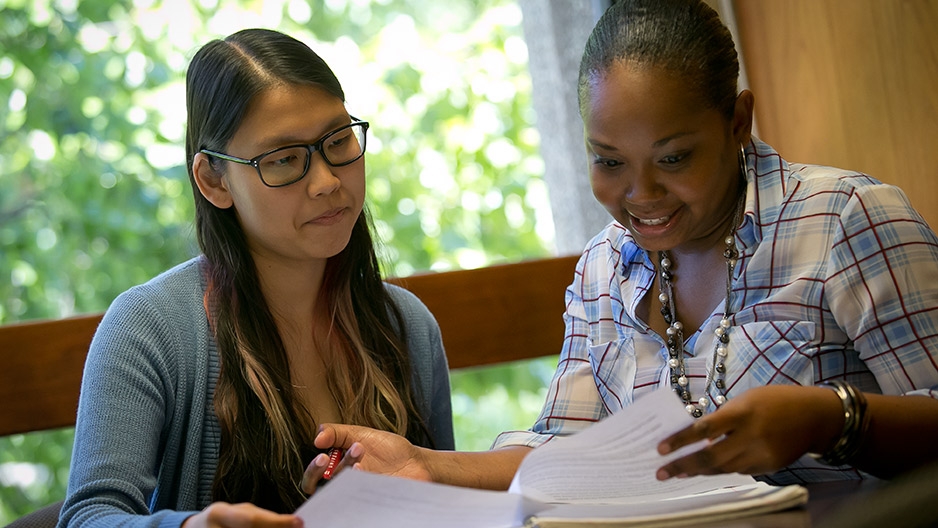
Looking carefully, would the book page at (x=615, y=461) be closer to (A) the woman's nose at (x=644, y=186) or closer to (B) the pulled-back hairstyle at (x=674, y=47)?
(A) the woman's nose at (x=644, y=186)

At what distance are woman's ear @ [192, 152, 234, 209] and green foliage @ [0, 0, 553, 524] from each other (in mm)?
1013

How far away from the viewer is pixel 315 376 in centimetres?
141

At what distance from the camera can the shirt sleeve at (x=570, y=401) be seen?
4.07ft

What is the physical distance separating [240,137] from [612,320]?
1.88 feet

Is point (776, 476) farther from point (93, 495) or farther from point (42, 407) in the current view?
point (42, 407)

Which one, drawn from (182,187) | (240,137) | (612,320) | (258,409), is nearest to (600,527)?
(612,320)

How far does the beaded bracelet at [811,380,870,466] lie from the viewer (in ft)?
2.93

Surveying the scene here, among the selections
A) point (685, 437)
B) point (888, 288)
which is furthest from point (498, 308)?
point (685, 437)

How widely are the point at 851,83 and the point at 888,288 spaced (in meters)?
0.71

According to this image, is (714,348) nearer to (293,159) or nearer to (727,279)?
(727,279)

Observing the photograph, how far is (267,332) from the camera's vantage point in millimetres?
1357

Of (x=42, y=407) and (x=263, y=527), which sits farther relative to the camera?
(x=42, y=407)

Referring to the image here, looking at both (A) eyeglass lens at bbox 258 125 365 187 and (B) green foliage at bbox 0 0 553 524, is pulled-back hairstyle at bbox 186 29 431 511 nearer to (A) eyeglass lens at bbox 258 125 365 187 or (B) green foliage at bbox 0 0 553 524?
(A) eyeglass lens at bbox 258 125 365 187

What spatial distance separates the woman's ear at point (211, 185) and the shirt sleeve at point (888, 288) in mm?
827
